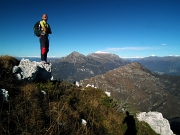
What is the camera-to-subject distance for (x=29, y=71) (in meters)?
9.65

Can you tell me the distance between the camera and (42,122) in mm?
4801

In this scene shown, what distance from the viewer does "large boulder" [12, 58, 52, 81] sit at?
29.2 feet

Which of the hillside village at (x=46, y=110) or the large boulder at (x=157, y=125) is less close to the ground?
the hillside village at (x=46, y=110)

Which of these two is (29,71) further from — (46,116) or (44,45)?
(46,116)

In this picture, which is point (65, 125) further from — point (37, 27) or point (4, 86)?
point (37, 27)

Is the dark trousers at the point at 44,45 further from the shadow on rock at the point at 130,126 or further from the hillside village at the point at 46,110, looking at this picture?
the shadow on rock at the point at 130,126

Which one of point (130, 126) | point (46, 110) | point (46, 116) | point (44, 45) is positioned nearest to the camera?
point (46, 116)

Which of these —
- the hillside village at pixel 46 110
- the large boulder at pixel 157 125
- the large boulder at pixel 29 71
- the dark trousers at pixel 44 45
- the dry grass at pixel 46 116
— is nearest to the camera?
the dry grass at pixel 46 116

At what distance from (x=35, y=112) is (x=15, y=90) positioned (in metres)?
2.22

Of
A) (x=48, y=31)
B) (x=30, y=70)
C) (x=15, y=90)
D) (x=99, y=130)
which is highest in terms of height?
(x=48, y=31)

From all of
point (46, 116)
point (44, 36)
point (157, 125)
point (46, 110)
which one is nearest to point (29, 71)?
point (44, 36)

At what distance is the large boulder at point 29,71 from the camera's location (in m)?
8.91

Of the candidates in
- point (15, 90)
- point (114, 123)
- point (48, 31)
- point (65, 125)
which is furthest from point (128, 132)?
point (48, 31)

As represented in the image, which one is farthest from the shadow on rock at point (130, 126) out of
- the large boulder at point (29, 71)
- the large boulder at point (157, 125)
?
the large boulder at point (29, 71)
